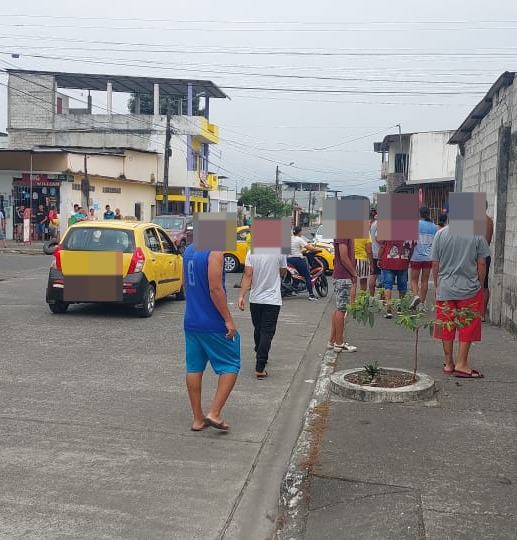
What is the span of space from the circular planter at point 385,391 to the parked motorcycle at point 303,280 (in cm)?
740

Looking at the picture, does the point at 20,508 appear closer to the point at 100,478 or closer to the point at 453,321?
the point at 100,478

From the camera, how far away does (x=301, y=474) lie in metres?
4.57

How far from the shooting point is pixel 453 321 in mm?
6758

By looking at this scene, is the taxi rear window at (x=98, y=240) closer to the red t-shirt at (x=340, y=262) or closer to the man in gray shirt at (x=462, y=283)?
the red t-shirt at (x=340, y=262)

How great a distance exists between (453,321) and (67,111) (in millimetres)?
47933

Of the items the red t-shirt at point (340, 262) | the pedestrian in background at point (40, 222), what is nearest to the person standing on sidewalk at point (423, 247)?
the red t-shirt at point (340, 262)

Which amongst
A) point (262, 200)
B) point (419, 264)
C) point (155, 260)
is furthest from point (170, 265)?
point (262, 200)

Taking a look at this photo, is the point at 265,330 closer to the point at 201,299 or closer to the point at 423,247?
the point at 201,299

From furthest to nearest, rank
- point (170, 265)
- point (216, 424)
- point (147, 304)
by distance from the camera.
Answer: point (170, 265) < point (147, 304) < point (216, 424)

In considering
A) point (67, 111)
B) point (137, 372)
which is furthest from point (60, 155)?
point (137, 372)

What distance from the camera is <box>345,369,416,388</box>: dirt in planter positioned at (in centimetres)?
653

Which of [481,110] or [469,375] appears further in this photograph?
[481,110]

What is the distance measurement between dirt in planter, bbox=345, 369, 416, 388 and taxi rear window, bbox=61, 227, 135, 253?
5.34m

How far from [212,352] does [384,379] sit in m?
2.20
